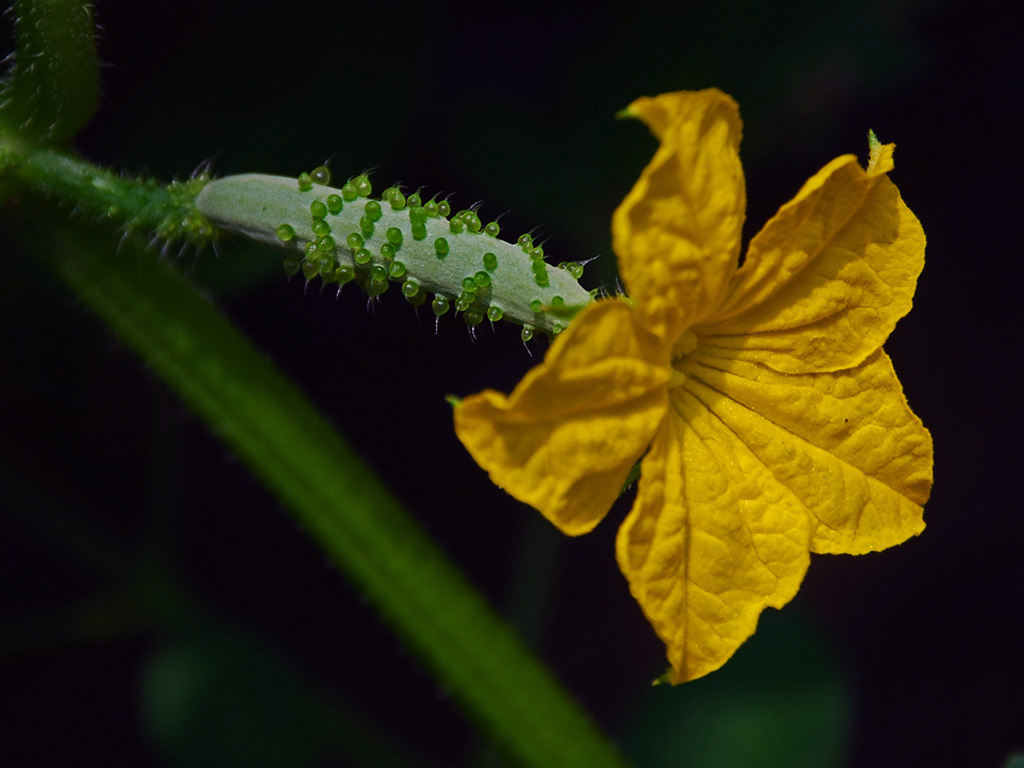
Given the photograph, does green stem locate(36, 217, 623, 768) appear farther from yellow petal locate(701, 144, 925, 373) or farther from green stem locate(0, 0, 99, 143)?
yellow petal locate(701, 144, 925, 373)

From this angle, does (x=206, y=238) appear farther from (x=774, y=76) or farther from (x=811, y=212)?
(x=774, y=76)

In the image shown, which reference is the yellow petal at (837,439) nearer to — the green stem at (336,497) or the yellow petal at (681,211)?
the yellow petal at (681,211)

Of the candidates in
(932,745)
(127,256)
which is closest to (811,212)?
(127,256)

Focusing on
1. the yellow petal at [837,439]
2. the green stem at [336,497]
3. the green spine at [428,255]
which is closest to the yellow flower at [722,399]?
→ the yellow petal at [837,439]

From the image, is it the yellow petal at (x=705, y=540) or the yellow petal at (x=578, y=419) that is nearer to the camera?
the yellow petal at (x=578, y=419)

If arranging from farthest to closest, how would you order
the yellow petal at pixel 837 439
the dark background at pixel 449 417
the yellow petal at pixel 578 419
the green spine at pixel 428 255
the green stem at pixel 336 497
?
the dark background at pixel 449 417 → the green stem at pixel 336 497 → the yellow petal at pixel 837 439 → the green spine at pixel 428 255 → the yellow petal at pixel 578 419

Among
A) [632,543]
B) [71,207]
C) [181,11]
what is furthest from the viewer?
[181,11]

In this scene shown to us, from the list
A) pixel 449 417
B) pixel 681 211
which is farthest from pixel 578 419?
pixel 449 417

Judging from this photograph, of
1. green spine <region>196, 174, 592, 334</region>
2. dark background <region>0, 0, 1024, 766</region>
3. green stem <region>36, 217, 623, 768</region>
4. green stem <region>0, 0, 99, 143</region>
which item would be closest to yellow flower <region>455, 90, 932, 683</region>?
green spine <region>196, 174, 592, 334</region>
